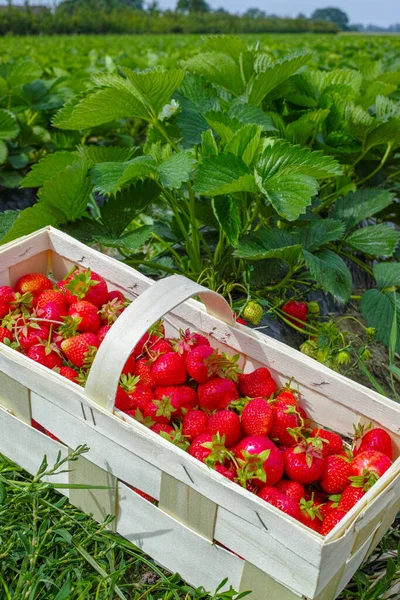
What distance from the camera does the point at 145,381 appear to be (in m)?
1.23

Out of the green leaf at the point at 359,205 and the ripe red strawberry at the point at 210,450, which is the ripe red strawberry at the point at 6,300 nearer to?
the ripe red strawberry at the point at 210,450

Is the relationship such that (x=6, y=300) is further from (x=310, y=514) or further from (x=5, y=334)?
(x=310, y=514)

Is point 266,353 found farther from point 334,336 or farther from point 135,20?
point 135,20

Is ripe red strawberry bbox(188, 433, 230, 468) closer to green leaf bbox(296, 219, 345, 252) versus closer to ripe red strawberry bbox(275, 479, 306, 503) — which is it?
ripe red strawberry bbox(275, 479, 306, 503)

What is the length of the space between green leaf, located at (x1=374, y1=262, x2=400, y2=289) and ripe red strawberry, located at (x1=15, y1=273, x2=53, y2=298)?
32.9 inches

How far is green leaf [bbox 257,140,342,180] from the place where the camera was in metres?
1.42

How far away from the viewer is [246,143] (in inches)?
59.9

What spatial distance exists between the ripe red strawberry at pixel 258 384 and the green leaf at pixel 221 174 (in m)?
0.41

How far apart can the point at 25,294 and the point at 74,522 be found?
19.0 inches

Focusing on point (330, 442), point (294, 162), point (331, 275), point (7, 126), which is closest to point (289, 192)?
point (294, 162)

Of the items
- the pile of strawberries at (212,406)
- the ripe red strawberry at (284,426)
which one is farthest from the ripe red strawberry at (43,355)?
the ripe red strawberry at (284,426)

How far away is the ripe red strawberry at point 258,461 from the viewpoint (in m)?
1.00

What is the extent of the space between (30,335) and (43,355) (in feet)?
0.19

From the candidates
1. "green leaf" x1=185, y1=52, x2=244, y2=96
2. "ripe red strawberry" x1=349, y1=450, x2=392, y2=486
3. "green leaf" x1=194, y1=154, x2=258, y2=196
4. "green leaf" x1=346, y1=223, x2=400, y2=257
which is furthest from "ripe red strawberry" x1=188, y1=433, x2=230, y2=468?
"green leaf" x1=185, y1=52, x2=244, y2=96
